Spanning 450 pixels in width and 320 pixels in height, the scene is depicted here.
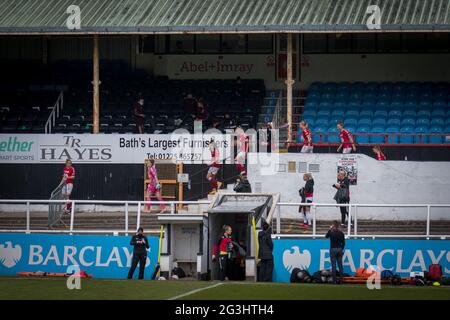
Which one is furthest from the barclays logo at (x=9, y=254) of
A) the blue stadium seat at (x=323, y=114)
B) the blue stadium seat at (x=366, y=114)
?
the blue stadium seat at (x=366, y=114)

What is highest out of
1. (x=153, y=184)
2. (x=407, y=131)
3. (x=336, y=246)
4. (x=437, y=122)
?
(x=437, y=122)

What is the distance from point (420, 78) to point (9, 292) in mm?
20181

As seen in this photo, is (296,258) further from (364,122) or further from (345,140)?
(364,122)

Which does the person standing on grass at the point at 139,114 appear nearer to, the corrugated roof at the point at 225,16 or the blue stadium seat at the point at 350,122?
the corrugated roof at the point at 225,16

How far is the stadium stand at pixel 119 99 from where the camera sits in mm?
40281

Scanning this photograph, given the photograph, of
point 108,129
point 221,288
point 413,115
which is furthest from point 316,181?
point 221,288

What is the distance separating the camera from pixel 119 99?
138ft

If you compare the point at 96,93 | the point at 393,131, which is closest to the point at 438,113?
the point at 393,131

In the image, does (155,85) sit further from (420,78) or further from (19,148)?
(420,78)

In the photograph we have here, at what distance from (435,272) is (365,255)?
1.80 meters

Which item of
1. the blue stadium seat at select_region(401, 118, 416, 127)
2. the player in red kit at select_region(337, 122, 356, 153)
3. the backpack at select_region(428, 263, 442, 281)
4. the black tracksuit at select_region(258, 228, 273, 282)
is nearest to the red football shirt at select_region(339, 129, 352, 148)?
the player in red kit at select_region(337, 122, 356, 153)

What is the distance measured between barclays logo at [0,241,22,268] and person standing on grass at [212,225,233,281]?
5400 millimetres

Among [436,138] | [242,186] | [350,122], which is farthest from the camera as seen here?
Answer: [350,122]

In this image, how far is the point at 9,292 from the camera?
26.2 metres
